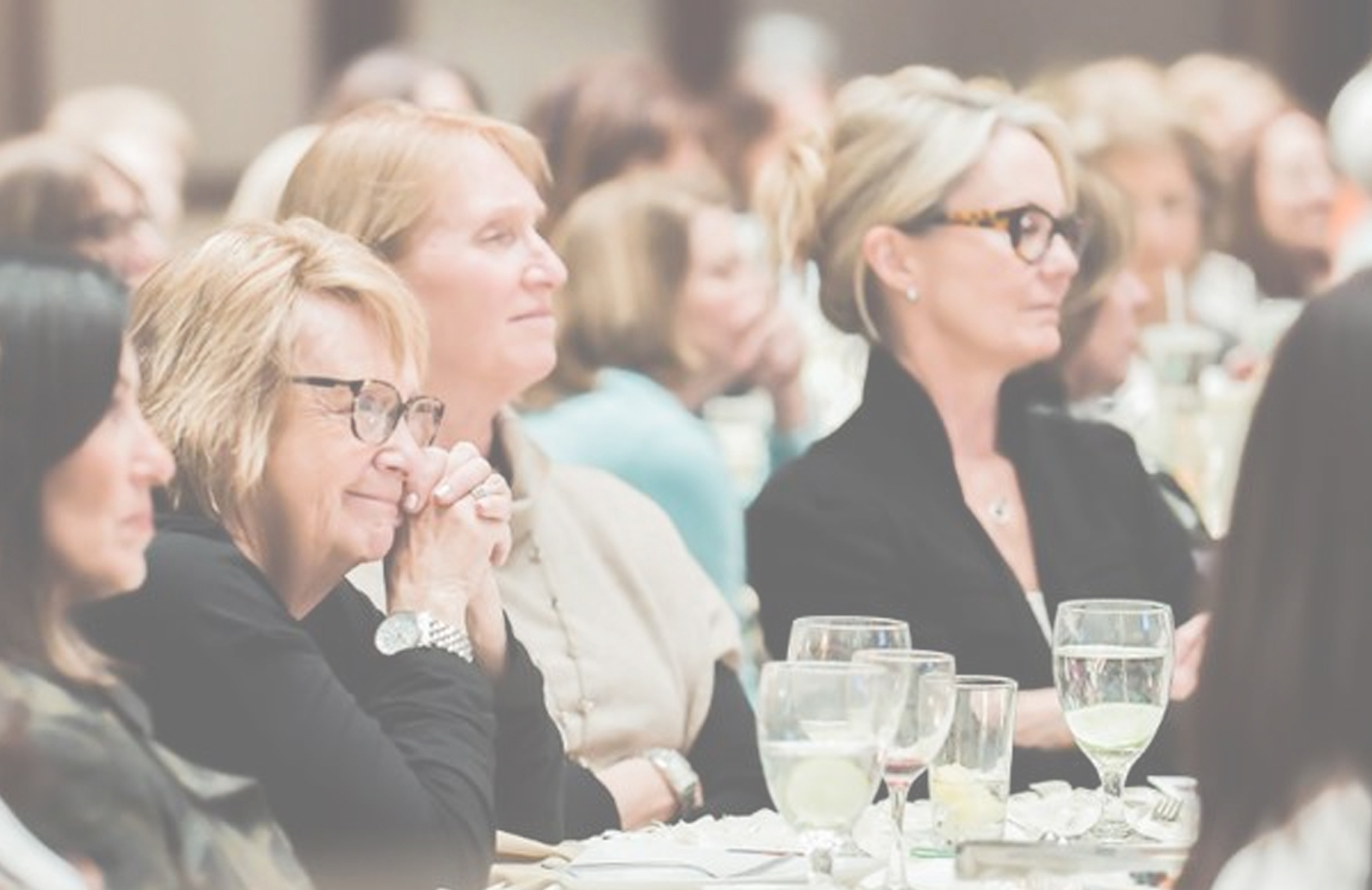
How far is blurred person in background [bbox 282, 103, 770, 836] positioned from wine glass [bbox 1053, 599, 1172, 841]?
0.65 metres

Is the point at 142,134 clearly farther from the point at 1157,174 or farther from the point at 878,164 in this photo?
the point at 878,164

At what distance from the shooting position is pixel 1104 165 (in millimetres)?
6664

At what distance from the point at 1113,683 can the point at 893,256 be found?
1159mm

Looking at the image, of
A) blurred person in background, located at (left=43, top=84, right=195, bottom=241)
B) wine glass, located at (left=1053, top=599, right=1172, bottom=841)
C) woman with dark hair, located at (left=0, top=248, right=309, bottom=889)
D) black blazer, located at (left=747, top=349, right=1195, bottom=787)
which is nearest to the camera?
woman with dark hair, located at (left=0, top=248, right=309, bottom=889)

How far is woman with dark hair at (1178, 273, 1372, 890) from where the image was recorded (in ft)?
6.63

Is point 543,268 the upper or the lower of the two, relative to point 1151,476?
upper

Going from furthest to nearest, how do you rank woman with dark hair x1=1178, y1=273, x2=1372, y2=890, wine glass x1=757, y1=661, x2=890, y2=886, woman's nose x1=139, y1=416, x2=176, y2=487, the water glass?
the water glass → wine glass x1=757, y1=661, x2=890, y2=886 → woman's nose x1=139, y1=416, x2=176, y2=487 → woman with dark hair x1=1178, y1=273, x2=1372, y2=890

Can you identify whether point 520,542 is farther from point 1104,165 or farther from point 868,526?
point 1104,165

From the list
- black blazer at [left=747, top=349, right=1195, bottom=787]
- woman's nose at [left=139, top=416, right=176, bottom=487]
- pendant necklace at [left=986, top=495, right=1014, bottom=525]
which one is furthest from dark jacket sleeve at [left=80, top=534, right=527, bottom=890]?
pendant necklace at [left=986, top=495, right=1014, bottom=525]

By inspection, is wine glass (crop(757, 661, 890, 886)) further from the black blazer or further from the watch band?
the black blazer

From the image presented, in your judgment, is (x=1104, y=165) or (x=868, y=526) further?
(x=1104, y=165)

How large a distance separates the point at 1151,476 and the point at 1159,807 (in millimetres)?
1151

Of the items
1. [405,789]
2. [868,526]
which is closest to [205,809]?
[405,789]

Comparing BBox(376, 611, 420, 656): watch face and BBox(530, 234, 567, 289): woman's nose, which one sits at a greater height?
BBox(530, 234, 567, 289): woman's nose
